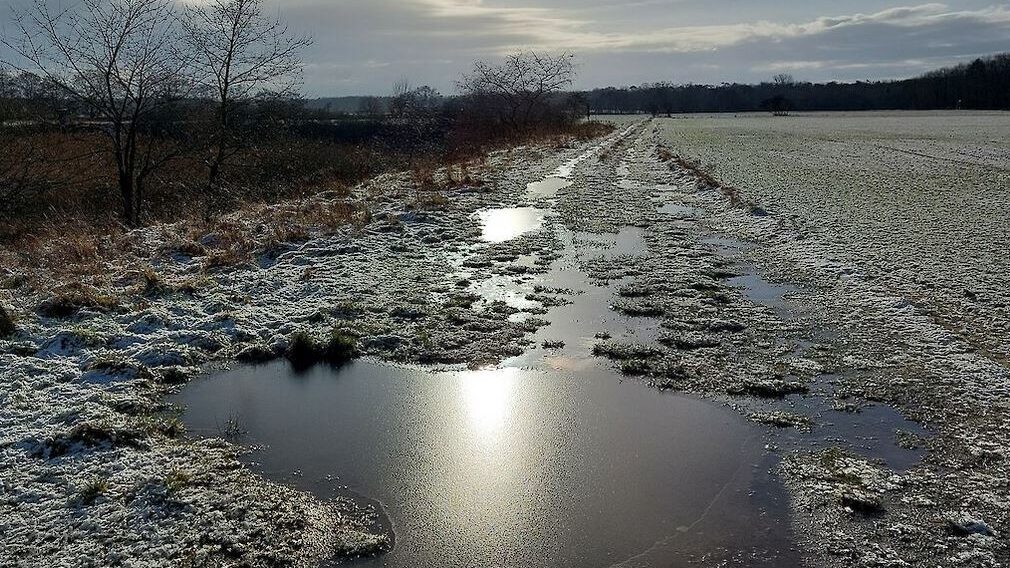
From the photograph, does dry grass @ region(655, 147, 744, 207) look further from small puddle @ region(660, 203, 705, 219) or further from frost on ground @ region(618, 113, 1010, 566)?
small puddle @ region(660, 203, 705, 219)

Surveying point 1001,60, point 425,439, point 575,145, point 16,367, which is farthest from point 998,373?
point 1001,60

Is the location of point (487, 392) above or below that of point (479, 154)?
below

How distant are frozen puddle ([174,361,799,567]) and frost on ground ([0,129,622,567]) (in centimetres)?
32

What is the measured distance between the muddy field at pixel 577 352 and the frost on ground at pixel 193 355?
22 millimetres

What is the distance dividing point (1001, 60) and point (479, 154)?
4826 inches

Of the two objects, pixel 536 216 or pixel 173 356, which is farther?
pixel 536 216

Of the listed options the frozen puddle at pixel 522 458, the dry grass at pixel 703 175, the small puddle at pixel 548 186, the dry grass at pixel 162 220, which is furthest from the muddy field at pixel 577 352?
the small puddle at pixel 548 186

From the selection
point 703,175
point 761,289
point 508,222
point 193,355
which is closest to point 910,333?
point 761,289

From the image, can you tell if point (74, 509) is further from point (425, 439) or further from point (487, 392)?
point (487, 392)

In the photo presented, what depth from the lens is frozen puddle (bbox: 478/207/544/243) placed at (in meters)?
13.5

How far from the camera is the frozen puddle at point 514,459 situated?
4156 millimetres

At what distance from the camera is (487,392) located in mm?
6367

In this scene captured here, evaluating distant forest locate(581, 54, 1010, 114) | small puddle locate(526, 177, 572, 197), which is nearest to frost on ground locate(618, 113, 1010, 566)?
small puddle locate(526, 177, 572, 197)

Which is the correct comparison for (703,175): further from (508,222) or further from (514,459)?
(514,459)
